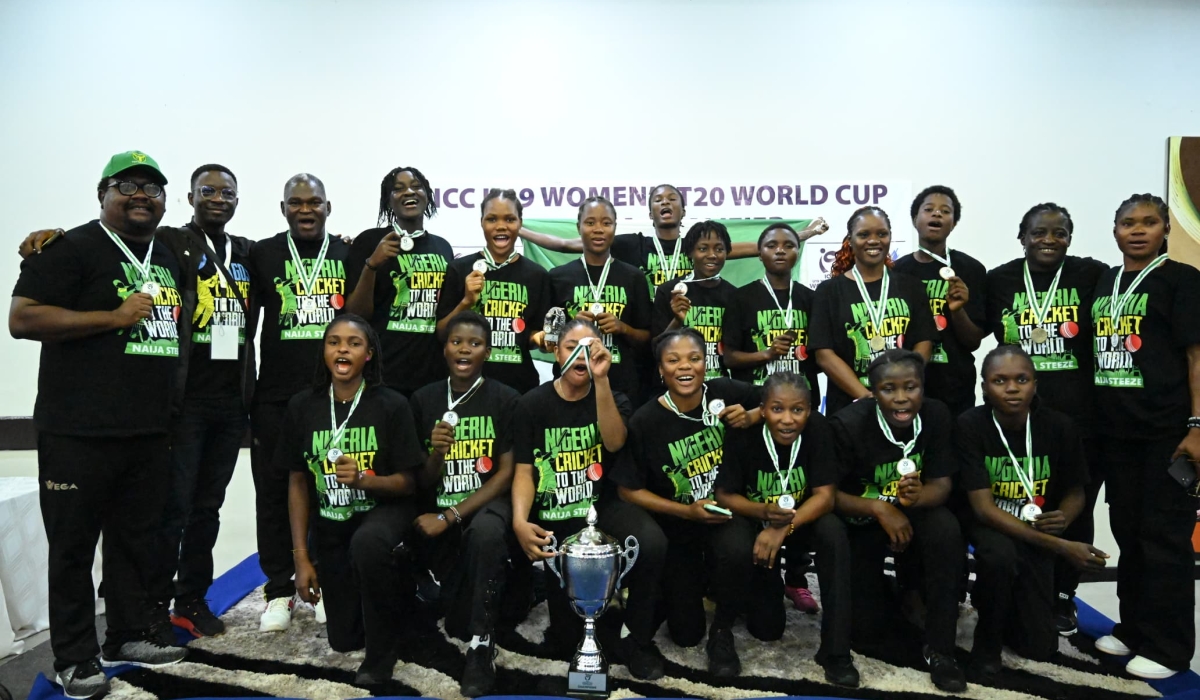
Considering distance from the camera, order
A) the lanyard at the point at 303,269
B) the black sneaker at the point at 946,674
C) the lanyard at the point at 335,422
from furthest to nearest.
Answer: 1. the lanyard at the point at 303,269
2. the lanyard at the point at 335,422
3. the black sneaker at the point at 946,674

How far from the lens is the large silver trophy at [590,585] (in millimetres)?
2984

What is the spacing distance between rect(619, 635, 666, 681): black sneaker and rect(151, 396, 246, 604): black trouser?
78.2 inches

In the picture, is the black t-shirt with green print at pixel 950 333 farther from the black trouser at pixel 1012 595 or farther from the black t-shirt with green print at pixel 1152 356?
the black trouser at pixel 1012 595

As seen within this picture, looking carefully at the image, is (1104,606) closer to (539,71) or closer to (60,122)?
(539,71)

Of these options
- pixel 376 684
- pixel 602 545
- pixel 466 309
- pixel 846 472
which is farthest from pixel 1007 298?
pixel 376 684

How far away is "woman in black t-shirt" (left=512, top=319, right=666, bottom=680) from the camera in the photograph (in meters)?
3.37

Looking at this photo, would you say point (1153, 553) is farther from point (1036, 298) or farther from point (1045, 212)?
point (1045, 212)

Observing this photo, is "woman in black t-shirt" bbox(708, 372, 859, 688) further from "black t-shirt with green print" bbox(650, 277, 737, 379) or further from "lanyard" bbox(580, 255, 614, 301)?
"lanyard" bbox(580, 255, 614, 301)

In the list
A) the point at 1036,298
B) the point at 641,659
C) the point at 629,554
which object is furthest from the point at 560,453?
the point at 1036,298

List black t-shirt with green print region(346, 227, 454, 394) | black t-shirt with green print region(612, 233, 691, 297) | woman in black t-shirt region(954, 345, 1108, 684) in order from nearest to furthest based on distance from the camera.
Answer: woman in black t-shirt region(954, 345, 1108, 684) < black t-shirt with green print region(346, 227, 454, 394) < black t-shirt with green print region(612, 233, 691, 297)

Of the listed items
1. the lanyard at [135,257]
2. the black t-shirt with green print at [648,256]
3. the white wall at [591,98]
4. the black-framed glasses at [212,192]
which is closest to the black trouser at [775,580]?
the black t-shirt with green print at [648,256]

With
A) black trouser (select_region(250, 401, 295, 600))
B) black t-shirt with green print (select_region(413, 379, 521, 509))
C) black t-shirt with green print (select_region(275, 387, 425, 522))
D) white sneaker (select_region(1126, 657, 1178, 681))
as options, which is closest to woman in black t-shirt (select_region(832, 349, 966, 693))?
white sneaker (select_region(1126, 657, 1178, 681))

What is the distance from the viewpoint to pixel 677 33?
6660mm

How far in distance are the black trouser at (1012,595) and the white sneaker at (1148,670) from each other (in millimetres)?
287
